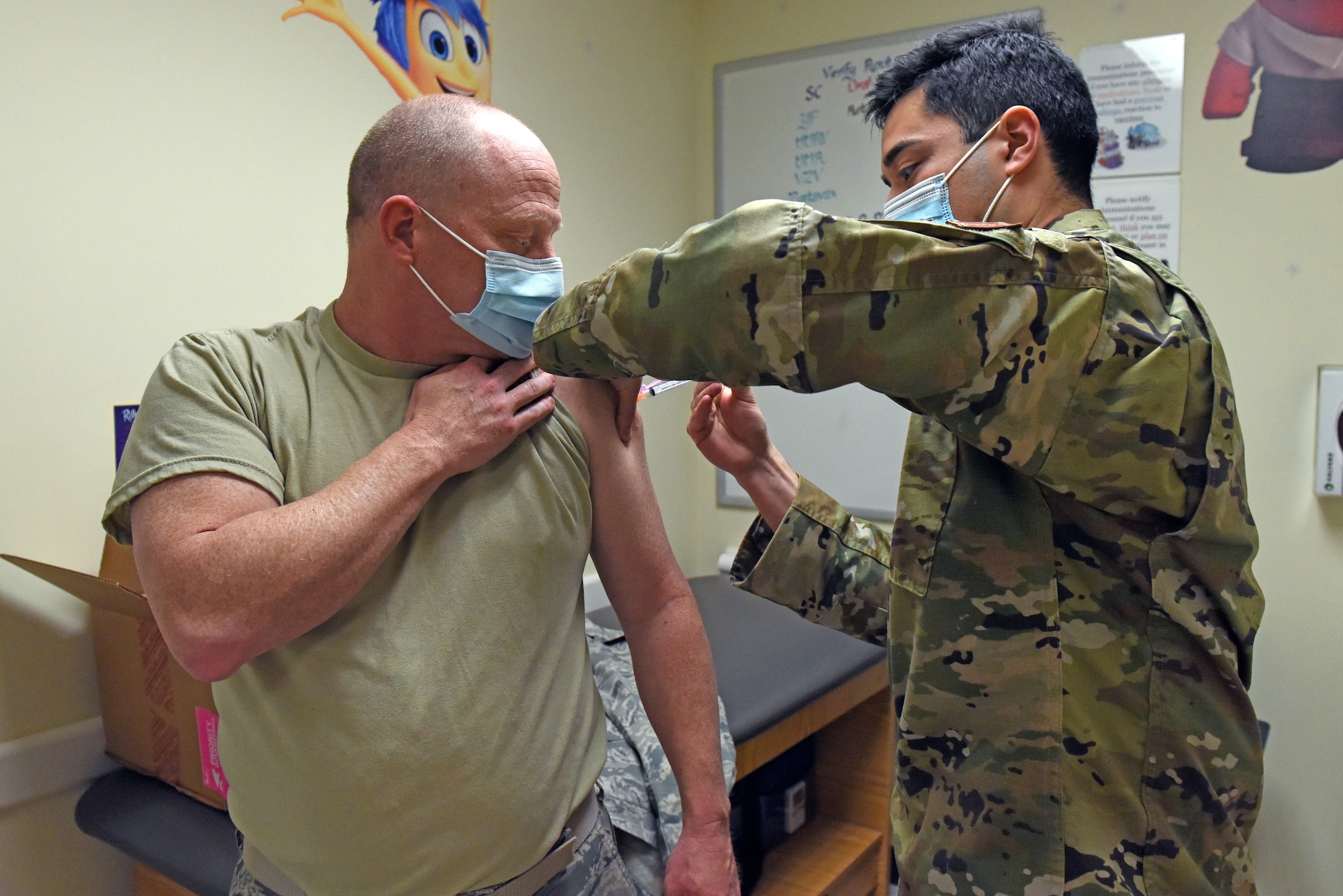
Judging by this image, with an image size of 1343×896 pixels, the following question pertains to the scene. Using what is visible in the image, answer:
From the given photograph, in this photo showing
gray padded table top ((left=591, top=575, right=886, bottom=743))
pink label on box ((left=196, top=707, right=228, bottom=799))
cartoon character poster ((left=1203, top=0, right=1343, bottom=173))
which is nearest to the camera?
pink label on box ((left=196, top=707, right=228, bottom=799))

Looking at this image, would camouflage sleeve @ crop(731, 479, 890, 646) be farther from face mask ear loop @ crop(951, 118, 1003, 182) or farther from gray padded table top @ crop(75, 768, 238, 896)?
gray padded table top @ crop(75, 768, 238, 896)

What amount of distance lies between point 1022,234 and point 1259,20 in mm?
2234

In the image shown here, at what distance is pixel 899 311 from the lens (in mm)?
924

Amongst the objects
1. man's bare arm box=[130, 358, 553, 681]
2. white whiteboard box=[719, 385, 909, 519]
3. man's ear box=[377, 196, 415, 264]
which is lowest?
white whiteboard box=[719, 385, 909, 519]

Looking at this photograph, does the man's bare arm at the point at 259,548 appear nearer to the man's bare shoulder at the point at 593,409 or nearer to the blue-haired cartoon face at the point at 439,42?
the man's bare shoulder at the point at 593,409

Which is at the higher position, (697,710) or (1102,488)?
(1102,488)

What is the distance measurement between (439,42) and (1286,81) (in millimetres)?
2299

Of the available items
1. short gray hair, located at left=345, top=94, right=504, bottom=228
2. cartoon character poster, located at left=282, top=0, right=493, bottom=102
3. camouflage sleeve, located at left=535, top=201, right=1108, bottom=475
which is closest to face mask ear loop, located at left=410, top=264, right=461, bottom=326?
short gray hair, located at left=345, top=94, right=504, bottom=228

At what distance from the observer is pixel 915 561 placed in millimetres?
1222

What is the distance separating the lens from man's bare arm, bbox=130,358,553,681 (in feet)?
3.39

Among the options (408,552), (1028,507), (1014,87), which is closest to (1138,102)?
(1014,87)

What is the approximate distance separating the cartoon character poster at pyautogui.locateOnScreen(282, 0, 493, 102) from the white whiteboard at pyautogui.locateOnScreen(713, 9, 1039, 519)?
114 centimetres

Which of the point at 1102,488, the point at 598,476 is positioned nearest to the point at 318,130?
the point at 598,476

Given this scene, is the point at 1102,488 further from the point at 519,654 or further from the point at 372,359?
the point at 372,359
